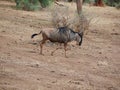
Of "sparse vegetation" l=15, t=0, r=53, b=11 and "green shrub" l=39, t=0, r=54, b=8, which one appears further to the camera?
"green shrub" l=39, t=0, r=54, b=8

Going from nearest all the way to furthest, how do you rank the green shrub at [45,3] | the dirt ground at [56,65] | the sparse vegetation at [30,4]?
the dirt ground at [56,65]
the sparse vegetation at [30,4]
the green shrub at [45,3]

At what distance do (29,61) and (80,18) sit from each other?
608 cm

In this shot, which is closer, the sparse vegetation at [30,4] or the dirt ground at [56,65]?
the dirt ground at [56,65]

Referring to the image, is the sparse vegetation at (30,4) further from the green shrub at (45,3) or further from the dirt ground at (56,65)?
the dirt ground at (56,65)

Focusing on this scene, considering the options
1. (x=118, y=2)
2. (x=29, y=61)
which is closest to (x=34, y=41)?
(x=29, y=61)

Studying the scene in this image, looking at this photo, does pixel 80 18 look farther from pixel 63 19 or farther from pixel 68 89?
pixel 68 89

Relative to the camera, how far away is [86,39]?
16.0 m

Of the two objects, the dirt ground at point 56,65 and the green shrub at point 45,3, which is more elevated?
the dirt ground at point 56,65

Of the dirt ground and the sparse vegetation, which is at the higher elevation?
the dirt ground

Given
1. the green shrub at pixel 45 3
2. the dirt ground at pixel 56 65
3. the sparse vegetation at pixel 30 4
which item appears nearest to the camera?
the dirt ground at pixel 56 65

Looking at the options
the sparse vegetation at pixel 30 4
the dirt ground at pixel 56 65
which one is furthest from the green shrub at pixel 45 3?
the dirt ground at pixel 56 65

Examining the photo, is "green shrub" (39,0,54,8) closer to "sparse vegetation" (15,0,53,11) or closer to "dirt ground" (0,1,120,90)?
"sparse vegetation" (15,0,53,11)

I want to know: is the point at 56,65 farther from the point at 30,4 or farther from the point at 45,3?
the point at 45,3

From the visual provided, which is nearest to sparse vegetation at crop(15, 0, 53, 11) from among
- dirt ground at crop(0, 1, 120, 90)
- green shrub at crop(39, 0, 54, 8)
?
green shrub at crop(39, 0, 54, 8)
